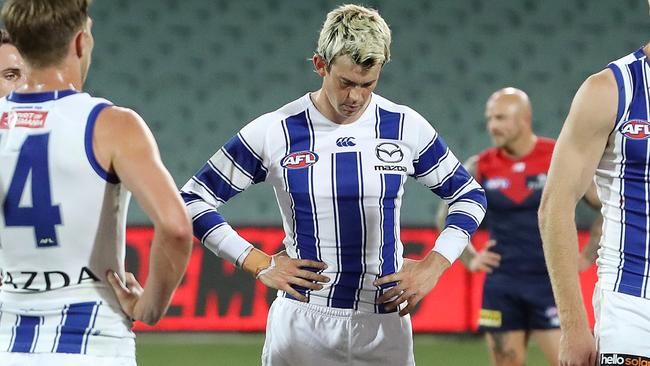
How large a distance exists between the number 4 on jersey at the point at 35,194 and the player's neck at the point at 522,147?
16.1 feet

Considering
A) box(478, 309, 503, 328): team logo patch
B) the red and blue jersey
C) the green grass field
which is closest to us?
box(478, 309, 503, 328): team logo patch

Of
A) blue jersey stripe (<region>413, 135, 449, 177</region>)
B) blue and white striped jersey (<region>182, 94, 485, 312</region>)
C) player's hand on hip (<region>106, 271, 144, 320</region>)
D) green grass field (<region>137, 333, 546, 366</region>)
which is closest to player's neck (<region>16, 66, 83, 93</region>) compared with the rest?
player's hand on hip (<region>106, 271, 144, 320</region>)

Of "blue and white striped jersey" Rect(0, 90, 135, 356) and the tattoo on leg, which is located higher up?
"blue and white striped jersey" Rect(0, 90, 135, 356)

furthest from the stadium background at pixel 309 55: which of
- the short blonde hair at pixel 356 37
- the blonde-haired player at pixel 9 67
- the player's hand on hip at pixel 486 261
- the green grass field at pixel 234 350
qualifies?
the short blonde hair at pixel 356 37

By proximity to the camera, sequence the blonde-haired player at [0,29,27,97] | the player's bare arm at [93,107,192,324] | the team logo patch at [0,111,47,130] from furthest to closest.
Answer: the blonde-haired player at [0,29,27,97] → the team logo patch at [0,111,47,130] → the player's bare arm at [93,107,192,324]

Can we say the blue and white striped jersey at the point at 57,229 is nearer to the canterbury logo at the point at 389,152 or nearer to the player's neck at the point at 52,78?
the player's neck at the point at 52,78

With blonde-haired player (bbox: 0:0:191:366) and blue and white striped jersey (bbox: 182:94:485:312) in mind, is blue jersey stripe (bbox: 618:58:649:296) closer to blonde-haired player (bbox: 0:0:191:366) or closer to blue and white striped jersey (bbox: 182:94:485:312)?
blue and white striped jersey (bbox: 182:94:485:312)

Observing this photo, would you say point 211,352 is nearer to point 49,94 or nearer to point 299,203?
point 299,203

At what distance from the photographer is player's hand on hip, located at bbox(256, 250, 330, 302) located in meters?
3.77

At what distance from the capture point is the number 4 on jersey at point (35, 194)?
2.73m

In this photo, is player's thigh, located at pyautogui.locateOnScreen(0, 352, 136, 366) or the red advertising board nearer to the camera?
player's thigh, located at pyautogui.locateOnScreen(0, 352, 136, 366)

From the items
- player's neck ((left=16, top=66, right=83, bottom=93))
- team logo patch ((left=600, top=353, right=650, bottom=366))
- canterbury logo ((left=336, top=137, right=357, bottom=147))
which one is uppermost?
player's neck ((left=16, top=66, right=83, bottom=93))

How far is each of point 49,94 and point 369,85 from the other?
1.36m

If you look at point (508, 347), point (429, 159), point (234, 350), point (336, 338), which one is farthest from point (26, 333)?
point (234, 350)
